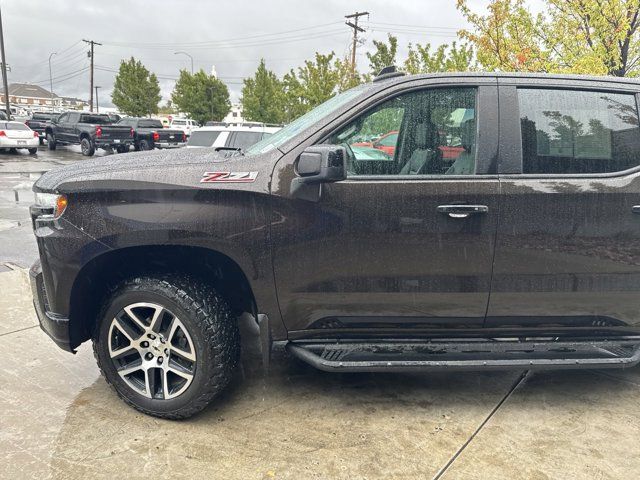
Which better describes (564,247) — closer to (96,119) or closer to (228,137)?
(228,137)

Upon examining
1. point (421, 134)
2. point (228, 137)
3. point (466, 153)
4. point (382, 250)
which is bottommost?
point (382, 250)

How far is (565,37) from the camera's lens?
9.30m

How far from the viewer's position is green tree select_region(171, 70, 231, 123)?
45.3m

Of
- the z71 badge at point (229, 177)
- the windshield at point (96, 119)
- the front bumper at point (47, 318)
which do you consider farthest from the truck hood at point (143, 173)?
the windshield at point (96, 119)

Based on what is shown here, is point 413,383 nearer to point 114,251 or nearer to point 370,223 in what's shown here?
point 370,223

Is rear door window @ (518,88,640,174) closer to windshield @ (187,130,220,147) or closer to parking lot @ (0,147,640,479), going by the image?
parking lot @ (0,147,640,479)

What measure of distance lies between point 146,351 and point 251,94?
137ft

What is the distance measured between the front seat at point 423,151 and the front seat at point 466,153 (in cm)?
13

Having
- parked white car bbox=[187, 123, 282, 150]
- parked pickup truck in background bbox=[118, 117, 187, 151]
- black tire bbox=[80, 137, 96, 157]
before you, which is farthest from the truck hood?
black tire bbox=[80, 137, 96, 157]

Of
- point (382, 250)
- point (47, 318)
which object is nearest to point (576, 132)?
point (382, 250)

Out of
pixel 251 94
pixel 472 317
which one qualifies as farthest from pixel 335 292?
pixel 251 94

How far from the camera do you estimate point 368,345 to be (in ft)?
9.50

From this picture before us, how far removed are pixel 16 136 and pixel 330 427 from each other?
24309 mm

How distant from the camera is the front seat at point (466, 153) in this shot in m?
2.82
